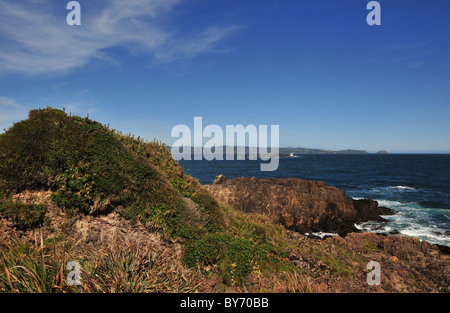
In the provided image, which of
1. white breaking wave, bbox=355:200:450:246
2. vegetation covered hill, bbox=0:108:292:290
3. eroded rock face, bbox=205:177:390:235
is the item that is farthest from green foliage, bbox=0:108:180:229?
white breaking wave, bbox=355:200:450:246

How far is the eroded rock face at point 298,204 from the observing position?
85.3 ft

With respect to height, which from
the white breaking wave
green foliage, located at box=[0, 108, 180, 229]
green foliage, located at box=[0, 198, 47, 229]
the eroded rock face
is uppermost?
green foliage, located at box=[0, 108, 180, 229]

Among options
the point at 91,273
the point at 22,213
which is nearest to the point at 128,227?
the point at 22,213

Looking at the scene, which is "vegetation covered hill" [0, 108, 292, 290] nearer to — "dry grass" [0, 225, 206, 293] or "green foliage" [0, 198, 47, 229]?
"green foliage" [0, 198, 47, 229]

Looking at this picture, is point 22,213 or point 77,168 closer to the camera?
point 22,213

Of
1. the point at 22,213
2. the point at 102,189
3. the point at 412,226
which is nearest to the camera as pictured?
the point at 22,213

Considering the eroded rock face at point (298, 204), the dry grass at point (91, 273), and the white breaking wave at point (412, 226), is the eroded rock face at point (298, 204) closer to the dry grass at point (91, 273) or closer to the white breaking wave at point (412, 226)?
the white breaking wave at point (412, 226)

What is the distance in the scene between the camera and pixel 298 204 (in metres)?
26.7

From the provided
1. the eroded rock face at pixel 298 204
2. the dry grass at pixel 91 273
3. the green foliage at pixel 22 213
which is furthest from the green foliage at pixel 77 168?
the eroded rock face at pixel 298 204

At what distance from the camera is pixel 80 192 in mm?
9141

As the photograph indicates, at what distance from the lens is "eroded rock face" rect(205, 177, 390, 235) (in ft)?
85.3
